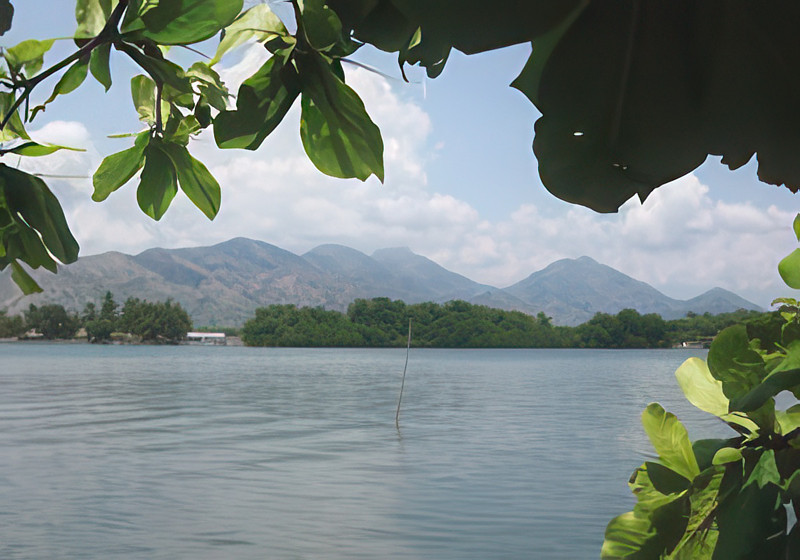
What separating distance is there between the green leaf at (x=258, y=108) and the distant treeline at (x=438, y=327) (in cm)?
3948

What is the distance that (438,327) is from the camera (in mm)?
44844

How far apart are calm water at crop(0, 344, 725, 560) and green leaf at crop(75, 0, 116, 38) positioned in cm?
975

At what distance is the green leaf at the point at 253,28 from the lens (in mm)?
283

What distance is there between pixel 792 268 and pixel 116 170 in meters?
0.38

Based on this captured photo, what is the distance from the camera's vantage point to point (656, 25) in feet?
0.53

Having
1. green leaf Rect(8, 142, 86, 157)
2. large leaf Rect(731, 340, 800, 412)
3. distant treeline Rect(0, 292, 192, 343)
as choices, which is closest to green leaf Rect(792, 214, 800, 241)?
large leaf Rect(731, 340, 800, 412)

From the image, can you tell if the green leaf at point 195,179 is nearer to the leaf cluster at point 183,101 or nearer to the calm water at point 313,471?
the leaf cluster at point 183,101

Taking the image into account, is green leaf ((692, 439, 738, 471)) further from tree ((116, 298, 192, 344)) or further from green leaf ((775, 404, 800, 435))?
tree ((116, 298, 192, 344))

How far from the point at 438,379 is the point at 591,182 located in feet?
102

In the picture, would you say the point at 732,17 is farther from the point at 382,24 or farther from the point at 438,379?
the point at 438,379

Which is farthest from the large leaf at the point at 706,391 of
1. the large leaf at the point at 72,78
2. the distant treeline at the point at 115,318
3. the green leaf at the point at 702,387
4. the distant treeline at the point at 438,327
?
the distant treeline at the point at 115,318

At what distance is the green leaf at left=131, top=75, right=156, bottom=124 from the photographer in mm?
425

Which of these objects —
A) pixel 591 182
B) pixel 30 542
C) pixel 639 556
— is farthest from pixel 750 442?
pixel 30 542

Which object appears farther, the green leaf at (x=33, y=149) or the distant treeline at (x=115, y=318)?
the distant treeline at (x=115, y=318)
